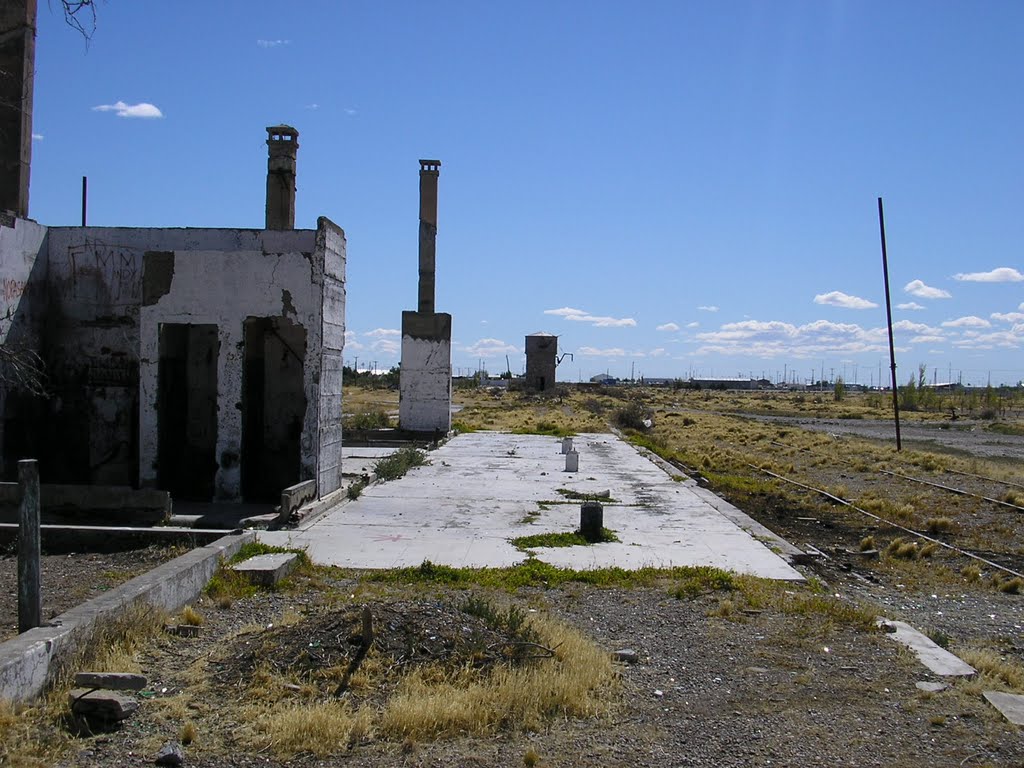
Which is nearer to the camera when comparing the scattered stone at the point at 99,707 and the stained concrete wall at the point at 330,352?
the scattered stone at the point at 99,707

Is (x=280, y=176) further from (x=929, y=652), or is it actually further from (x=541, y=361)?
(x=541, y=361)

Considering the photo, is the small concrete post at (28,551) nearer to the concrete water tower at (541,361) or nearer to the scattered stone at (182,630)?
the scattered stone at (182,630)

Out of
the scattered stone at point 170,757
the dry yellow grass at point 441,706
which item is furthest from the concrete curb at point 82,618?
the dry yellow grass at point 441,706

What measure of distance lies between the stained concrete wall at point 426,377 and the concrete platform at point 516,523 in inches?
287

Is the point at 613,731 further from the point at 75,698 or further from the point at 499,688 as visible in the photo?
the point at 75,698

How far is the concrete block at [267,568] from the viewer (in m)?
9.02

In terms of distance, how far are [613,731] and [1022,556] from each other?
9.68 meters

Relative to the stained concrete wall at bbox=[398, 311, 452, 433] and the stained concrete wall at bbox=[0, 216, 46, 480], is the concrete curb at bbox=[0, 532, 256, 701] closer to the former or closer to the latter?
the stained concrete wall at bbox=[0, 216, 46, 480]

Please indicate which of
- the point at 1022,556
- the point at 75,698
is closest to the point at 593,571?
the point at 75,698

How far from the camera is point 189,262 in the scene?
43.5 feet

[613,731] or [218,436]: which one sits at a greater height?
[218,436]

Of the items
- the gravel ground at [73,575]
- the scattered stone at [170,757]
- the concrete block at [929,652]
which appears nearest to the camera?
the scattered stone at [170,757]

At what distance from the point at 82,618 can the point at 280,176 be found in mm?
12152

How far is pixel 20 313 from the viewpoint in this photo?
13.3 metres
